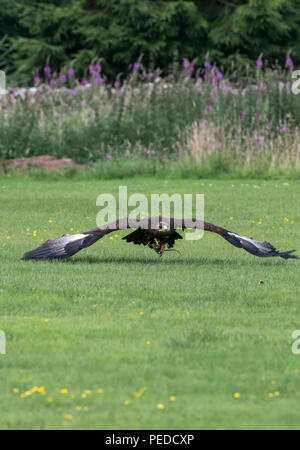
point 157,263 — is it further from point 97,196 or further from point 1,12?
point 1,12

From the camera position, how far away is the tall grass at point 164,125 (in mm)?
18844

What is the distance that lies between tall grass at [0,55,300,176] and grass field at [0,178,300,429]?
24.4 ft

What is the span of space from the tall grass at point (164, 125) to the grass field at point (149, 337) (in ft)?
24.4

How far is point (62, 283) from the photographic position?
8195 millimetres

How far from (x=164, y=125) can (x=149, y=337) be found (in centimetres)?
1477

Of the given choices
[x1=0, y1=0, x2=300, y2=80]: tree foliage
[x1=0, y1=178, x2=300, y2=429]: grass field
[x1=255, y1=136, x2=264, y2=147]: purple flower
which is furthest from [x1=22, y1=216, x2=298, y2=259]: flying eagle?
[x1=0, y1=0, x2=300, y2=80]: tree foliage

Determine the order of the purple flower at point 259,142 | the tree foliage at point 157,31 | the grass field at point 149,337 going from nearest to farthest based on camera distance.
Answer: the grass field at point 149,337 < the purple flower at point 259,142 < the tree foliage at point 157,31

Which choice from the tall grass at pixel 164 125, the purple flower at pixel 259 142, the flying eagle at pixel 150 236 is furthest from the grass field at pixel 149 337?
the tall grass at pixel 164 125

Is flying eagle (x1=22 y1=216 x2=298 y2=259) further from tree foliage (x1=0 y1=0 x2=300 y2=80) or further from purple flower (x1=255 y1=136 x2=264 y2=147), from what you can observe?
tree foliage (x1=0 y1=0 x2=300 y2=80)

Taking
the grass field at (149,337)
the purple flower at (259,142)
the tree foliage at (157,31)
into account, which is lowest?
the grass field at (149,337)

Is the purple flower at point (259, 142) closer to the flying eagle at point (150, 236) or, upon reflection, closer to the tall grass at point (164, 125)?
the tall grass at point (164, 125)

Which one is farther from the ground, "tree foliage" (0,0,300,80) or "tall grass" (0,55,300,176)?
"tree foliage" (0,0,300,80)

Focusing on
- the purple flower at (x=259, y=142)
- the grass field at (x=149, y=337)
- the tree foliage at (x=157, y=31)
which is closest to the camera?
the grass field at (x=149, y=337)

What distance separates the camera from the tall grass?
742 inches
